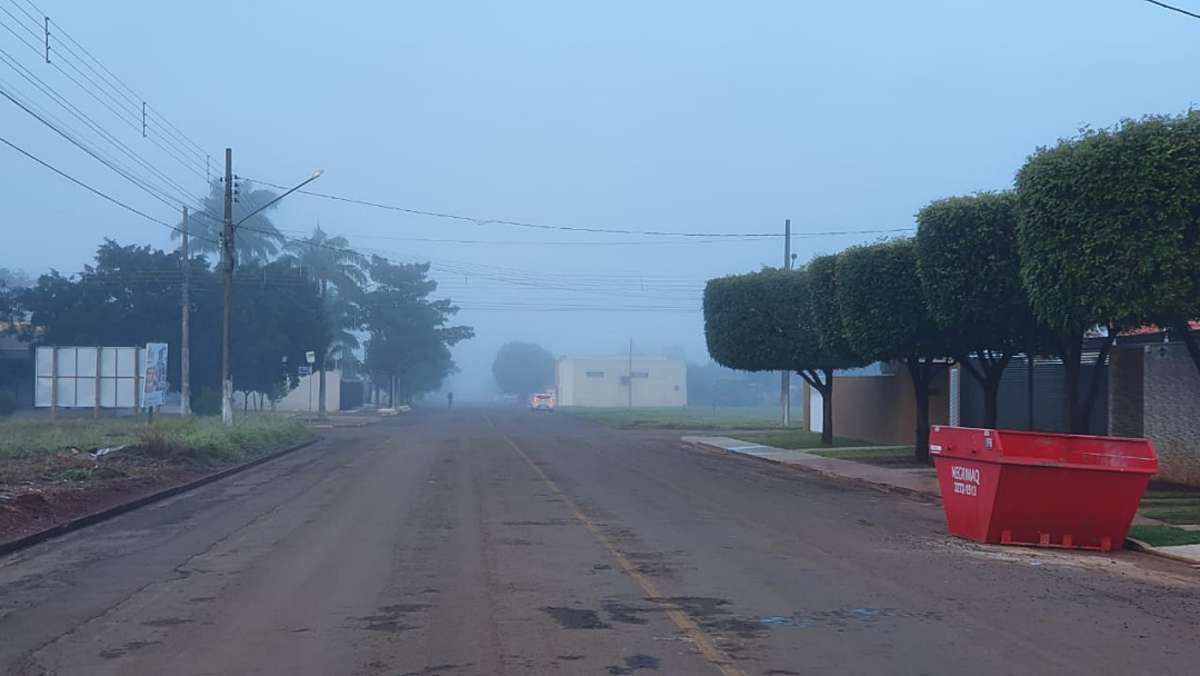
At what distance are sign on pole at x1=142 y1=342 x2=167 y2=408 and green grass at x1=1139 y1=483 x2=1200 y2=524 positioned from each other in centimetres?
2862

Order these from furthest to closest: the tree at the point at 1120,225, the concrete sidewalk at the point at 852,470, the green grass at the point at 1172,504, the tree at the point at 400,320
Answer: the tree at the point at 400,320, the concrete sidewalk at the point at 852,470, the green grass at the point at 1172,504, the tree at the point at 1120,225

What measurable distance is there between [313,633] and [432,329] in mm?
89336

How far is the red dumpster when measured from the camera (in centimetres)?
1548

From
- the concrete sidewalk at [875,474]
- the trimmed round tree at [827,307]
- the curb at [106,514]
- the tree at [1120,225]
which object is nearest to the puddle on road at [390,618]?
the curb at [106,514]

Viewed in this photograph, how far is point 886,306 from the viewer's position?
97.2ft

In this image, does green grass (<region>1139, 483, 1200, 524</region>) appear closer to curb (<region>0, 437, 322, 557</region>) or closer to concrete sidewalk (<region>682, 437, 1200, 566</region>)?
concrete sidewalk (<region>682, 437, 1200, 566</region>)

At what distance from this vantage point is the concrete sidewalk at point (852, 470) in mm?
25812

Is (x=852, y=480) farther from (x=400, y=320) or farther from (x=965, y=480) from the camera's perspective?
(x=400, y=320)

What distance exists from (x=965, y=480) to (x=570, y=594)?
7144 millimetres

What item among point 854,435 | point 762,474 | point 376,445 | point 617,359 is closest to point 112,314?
point 376,445

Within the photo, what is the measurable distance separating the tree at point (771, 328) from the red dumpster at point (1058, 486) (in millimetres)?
23037

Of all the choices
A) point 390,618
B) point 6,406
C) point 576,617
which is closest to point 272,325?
point 6,406

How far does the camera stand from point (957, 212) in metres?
24.8

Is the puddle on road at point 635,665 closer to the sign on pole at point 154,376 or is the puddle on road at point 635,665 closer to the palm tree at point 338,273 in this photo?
the sign on pole at point 154,376
